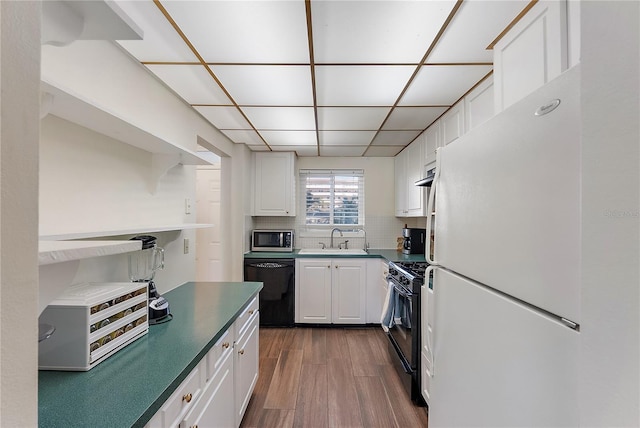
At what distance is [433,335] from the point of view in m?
1.25

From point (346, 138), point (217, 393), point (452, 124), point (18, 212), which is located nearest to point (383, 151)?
point (346, 138)

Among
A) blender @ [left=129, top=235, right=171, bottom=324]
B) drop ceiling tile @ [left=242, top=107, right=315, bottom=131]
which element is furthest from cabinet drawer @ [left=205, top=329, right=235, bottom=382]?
drop ceiling tile @ [left=242, top=107, right=315, bottom=131]

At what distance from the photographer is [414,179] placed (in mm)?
3084

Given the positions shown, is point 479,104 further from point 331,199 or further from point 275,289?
point 275,289

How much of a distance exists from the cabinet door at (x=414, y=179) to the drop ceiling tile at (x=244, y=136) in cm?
177

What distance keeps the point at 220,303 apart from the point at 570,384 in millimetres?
1551

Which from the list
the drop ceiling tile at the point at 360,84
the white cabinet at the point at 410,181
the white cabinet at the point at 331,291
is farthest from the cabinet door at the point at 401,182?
the drop ceiling tile at the point at 360,84

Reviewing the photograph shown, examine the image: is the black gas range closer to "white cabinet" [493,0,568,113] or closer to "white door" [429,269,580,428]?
"white door" [429,269,580,428]

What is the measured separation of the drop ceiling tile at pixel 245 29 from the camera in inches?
45.2

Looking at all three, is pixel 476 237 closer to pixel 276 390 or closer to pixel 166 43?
pixel 166 43

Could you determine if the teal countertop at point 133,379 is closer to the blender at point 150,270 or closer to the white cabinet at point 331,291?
the blender at point 150,270

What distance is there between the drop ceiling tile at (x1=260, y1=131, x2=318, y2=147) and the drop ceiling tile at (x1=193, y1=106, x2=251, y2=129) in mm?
303

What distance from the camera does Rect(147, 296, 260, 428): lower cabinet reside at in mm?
929

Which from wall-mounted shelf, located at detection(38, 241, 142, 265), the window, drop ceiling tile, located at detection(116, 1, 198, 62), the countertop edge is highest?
drop ceiling tile, located at detection(116, 1, 198, 62)
